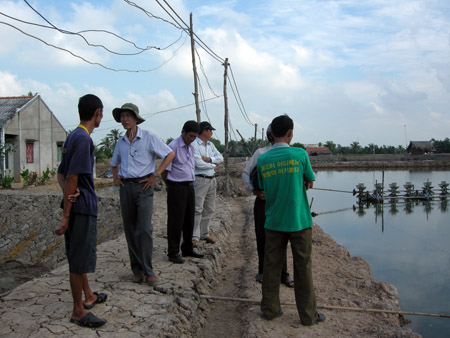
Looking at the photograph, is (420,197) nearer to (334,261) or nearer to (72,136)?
(334,261)

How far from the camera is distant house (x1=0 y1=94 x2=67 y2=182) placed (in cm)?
1839

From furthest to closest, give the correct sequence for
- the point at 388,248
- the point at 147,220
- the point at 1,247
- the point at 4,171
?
the point at 4,171 < the point at 388,248 < the point at 1,247 < the point at 147,220

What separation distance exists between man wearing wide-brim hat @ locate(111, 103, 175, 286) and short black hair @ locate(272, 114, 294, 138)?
1.14 meters

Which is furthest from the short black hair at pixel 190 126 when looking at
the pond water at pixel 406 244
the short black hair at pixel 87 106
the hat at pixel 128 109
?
the pond water at pixel 406 244

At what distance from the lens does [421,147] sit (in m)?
66.8

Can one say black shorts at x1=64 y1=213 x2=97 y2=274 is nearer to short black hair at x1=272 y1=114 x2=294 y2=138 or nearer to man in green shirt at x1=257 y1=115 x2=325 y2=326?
man in green shirt at x1=257 y1=115 x2=325 y2=326

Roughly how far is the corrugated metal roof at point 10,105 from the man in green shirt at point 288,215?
18.6m

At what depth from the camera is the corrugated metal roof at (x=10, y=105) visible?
18.3 m

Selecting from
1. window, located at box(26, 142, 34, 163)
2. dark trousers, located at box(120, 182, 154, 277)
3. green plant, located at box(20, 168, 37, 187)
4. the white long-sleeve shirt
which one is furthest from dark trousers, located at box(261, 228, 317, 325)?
window, located at box(26, 142, 34, 163)

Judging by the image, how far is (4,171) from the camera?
17.5 metres

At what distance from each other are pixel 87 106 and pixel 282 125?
159 cm

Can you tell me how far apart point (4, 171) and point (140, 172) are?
16896mm

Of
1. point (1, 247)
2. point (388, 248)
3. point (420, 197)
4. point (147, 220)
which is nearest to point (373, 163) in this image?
point (420, 197)

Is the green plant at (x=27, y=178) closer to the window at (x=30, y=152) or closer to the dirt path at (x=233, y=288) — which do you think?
the window at (x=30, y=152)
